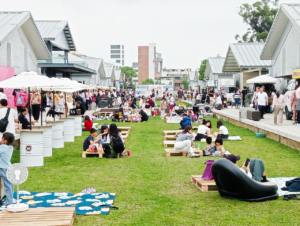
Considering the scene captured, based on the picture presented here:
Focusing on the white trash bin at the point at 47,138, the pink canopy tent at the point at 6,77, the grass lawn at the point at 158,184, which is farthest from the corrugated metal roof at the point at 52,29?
the white trash bin at the point at 47,138

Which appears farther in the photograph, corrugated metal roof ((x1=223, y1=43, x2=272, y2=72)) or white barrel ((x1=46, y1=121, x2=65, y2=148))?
corrugated metal roof ((x1=223, y1=43, x2=272, y2=72))

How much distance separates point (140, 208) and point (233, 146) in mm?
8709

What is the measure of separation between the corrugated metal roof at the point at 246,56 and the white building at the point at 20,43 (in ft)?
54.9

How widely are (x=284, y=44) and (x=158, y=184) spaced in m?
22.0

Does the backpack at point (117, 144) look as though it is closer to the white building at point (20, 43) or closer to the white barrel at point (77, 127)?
the white barrel at point (77, 127)

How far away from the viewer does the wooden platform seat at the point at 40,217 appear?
606cm

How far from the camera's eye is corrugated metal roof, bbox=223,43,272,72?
37.2 meters

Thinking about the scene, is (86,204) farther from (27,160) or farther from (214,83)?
(214,83)

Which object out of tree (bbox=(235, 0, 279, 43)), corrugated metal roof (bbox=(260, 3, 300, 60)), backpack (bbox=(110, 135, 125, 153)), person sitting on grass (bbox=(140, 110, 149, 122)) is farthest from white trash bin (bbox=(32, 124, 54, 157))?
tree (bbox=(235, 0, 279, 43))

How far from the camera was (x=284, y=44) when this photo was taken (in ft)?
94.2

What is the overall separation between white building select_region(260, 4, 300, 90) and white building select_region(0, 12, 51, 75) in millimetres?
15337

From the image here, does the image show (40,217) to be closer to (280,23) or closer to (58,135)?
(58,135)

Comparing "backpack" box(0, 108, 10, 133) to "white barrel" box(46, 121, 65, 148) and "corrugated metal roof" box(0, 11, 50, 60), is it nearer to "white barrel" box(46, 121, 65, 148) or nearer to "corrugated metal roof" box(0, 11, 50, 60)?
"white barrel" box(46, 121, 65, 148)

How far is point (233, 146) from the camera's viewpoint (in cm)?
1564
